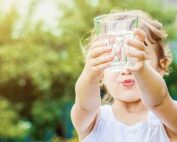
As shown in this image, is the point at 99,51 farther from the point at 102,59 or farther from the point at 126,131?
the point at 126,131

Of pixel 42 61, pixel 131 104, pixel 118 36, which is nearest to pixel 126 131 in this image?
pixel 131 104

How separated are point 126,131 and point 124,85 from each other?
0.10 m

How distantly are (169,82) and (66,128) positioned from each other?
103cm

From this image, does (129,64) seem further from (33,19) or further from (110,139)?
(33,19)

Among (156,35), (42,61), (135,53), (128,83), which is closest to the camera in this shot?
(135,53)

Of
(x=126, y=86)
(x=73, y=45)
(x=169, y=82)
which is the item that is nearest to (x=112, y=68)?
(x=126, y=86)

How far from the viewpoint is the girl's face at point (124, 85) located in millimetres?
1306

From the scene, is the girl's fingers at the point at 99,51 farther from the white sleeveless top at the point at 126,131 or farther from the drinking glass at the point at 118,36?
the white sleeveless top at the point at 126,131

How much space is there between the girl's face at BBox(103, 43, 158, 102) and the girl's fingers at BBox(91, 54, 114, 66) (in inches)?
8.5

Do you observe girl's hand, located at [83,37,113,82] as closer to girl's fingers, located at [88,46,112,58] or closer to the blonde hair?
girl's fingers, located at [88,46,112,58]

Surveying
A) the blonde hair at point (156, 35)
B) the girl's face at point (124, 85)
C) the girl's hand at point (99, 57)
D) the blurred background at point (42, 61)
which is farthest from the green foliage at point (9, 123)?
the girl's hand at point (99, 57)

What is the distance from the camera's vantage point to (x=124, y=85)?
1313 millimetres

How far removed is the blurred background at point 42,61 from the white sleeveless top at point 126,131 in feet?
11.5

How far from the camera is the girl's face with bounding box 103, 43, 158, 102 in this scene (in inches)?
51.4
